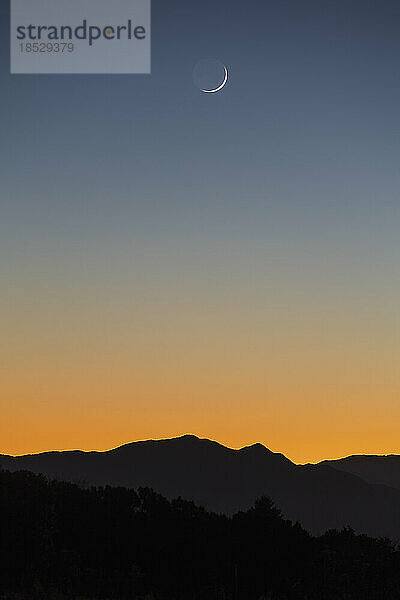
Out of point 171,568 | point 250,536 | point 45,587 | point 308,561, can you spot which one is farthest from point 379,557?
point 45,587

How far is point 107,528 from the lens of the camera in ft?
126

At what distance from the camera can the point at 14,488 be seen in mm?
39125

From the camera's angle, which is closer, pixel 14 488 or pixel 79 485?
pixel 14 488

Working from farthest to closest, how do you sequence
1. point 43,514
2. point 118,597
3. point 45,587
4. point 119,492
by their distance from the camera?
point 119,492, point 43,514, point 118,597, point 45,587

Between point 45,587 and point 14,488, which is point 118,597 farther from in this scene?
point 14,488

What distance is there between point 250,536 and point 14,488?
10789mm

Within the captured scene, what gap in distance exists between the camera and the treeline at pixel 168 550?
105ft

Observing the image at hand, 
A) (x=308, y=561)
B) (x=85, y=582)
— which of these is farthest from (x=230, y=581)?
(x=85, y=582)

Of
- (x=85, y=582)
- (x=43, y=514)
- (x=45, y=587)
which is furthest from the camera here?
(x=43, y=514)

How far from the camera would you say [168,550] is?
37.3 m

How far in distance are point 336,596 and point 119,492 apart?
13276 mm

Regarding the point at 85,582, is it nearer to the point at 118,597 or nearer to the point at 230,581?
the point at 118,597

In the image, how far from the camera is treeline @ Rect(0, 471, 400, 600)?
3209cm

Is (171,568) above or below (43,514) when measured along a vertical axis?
below
